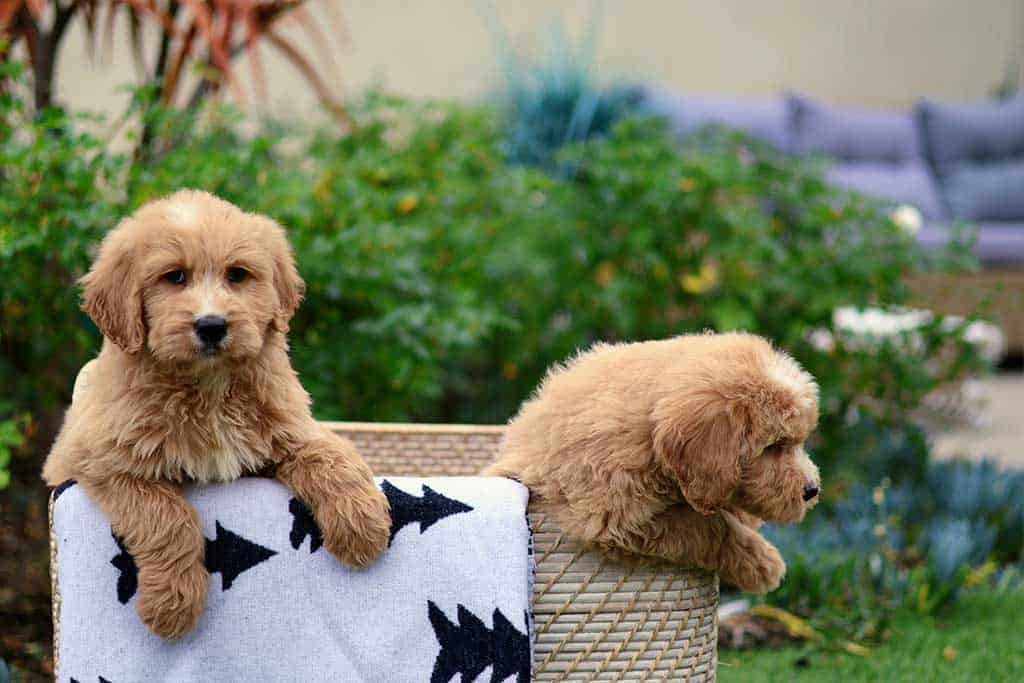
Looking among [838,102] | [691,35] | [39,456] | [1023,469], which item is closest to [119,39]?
[39,456]

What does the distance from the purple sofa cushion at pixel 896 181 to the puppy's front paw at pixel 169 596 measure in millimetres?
7353

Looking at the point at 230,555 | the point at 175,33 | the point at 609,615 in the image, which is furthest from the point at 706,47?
the point at 230,555

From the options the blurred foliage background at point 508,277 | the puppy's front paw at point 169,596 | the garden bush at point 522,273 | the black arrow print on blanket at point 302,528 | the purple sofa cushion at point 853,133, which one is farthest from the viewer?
the purple sofa cushion at point 853,133

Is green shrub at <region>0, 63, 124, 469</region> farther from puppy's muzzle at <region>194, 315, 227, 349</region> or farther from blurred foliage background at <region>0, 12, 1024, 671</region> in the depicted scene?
puppy's muzzle at <region>194, 315, 227, 349</region>

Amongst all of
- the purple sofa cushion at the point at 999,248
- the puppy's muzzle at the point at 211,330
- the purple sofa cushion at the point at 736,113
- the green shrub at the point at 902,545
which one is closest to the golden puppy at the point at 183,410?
the puppy's muzzle at the point at 211,330

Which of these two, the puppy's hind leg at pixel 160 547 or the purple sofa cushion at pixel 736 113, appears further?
the purple sofa cushion at pixel 736 113

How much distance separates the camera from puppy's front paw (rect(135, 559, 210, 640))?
6.67 ft

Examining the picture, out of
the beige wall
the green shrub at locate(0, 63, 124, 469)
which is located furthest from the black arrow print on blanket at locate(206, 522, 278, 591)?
the beige wall

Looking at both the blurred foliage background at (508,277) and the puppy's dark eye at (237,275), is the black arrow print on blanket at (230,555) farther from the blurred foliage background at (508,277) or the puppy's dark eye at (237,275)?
the blurred foliage background at (508,277)

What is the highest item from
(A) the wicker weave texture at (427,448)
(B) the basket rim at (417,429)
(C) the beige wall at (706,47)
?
(C) the beige wall at (706,47)

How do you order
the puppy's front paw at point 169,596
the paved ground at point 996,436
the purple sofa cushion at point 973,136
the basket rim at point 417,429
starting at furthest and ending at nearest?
the purple sofa cushion at point 973,136
the paved ground at point 996,436
the basket rim at point 417,429
the puppy's front paw at point 169,596

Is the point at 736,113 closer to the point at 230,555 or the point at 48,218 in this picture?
the point at 48,218

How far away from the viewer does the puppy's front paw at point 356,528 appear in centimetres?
209

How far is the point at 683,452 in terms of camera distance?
2.11 meters
